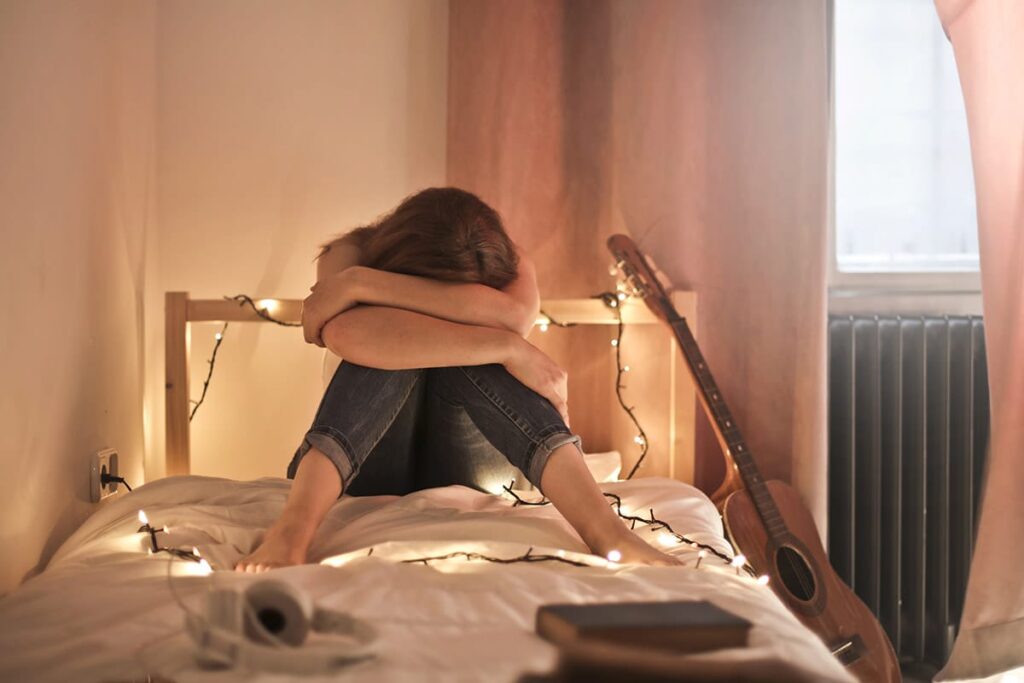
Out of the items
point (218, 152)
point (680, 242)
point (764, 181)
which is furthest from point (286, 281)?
point (764, 181)

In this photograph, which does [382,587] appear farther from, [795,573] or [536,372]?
[795,573]

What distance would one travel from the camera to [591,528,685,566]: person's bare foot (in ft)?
3.30

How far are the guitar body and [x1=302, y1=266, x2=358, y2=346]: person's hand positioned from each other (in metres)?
0.69

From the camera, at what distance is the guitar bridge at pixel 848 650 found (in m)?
1.45

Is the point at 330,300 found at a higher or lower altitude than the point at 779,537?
higher

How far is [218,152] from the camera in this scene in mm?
1901

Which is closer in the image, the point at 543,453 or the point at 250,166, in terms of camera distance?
the point at 543,453

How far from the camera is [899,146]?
2023mm

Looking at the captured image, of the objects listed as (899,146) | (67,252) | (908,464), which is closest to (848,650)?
(908,464)

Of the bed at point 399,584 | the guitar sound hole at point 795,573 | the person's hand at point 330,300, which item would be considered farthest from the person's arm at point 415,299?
the guitar sound hole at point 795,573

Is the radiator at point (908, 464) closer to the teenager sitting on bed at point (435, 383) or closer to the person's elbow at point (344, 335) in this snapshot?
the teenager sitting on bed at point (435, 383)

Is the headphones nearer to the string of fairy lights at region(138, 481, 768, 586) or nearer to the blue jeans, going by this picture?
the string of fairy lights at region(138, 481, 768, 586)

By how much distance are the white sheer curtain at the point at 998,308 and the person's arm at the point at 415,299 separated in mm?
781

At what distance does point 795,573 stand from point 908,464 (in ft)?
1.64
